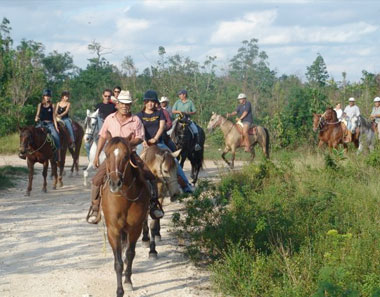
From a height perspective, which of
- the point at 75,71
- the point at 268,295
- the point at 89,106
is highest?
the point at 75,71

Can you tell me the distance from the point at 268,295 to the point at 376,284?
1.21 m

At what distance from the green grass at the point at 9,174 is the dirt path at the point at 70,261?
3.52 metres

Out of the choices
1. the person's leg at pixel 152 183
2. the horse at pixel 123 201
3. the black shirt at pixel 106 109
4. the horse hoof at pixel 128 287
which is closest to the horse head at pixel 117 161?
the horse at pixel 123 201

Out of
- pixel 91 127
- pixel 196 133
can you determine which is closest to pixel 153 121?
pixel 91 127

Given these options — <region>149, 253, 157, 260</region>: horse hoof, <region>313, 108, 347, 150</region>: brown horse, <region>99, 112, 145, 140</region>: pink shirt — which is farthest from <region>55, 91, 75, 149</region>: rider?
<region>313, 108, 347, 150</region>: brown horse

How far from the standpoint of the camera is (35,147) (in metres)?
15.6

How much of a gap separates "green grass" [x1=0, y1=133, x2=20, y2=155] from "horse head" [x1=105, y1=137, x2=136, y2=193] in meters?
20.1

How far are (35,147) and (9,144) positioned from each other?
1195cm

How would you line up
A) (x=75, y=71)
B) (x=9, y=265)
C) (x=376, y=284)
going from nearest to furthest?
(x=376, y=284) → (x=9, y=265) → (x=75, y=71)

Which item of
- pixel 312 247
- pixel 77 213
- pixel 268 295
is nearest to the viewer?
pixel 268 295

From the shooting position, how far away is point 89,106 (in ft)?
110

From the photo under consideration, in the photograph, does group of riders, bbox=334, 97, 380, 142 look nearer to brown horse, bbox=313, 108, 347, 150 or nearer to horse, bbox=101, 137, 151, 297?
brown horse, bbox=313, 108, 347, 150

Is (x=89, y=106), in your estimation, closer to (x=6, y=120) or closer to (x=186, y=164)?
(x=6, y=120)

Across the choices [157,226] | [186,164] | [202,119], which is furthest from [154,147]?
[202,119]
